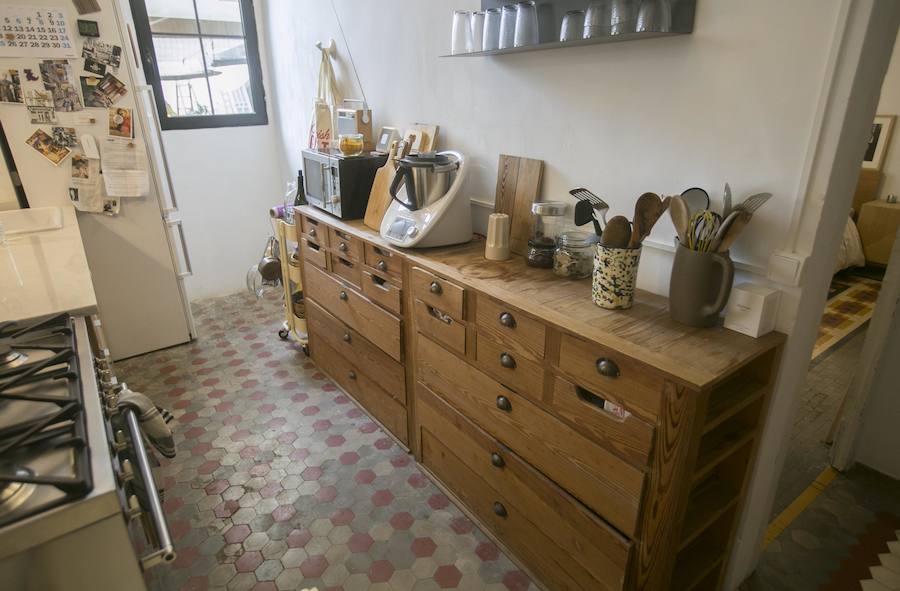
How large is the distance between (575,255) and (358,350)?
1.23 meters

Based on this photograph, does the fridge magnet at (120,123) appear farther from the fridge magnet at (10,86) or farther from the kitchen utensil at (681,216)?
the kitchen utensil at (681,216)

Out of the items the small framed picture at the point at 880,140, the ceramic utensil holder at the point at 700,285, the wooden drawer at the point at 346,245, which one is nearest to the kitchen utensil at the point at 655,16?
the ceramic utensil holder at the point at 700,285

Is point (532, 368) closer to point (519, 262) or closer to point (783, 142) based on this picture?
point (519, 262)

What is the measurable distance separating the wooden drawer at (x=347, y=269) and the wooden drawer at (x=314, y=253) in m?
0.08

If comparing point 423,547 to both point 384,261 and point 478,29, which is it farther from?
point 478,29

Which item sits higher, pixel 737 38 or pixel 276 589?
pixel 737 38

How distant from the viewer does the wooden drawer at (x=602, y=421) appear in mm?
1239

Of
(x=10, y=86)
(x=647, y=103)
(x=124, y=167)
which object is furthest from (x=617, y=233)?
(x=10, y=86)

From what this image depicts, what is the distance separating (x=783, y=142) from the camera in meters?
1.28

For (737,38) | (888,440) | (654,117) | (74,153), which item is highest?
(737,38)

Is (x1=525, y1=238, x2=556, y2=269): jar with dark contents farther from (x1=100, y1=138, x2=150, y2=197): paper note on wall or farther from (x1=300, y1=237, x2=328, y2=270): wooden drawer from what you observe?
(x1=100, y1=138, x2=150, y2=197): paper note on wall

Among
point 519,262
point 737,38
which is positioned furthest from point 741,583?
point 737,38

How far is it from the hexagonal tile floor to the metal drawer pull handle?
904mm

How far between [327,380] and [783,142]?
240 centimetres
